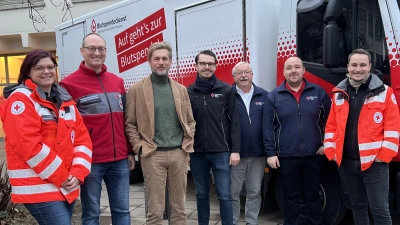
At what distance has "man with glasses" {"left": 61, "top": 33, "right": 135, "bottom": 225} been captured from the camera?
305 centimetres

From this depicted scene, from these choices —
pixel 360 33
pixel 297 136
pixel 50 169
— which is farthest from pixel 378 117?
pixel 50 169

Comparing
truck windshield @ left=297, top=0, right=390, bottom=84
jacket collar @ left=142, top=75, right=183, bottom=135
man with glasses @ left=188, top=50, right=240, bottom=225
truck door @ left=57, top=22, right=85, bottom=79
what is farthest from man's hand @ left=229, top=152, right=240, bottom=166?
truck door @ left=57, top=22, right=85, bottom=79

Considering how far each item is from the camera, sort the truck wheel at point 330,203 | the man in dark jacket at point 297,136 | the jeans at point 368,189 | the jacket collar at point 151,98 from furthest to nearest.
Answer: the truck wheel at point 330,203 < the man in dark jacket at point 297,136 < the jacket collar at point 151,98 < the jeans at point 368,189

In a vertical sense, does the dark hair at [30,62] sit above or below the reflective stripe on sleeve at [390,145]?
above

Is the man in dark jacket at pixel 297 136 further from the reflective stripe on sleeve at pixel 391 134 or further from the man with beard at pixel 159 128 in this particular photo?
the man with beard at pixel 159 128

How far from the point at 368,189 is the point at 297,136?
0.75m

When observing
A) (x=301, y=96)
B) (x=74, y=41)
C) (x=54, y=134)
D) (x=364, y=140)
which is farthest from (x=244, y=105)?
(x=74, y=41)

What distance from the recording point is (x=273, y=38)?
4.38 metres

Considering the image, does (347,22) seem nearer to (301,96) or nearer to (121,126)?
(301,96)

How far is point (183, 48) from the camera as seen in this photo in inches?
197

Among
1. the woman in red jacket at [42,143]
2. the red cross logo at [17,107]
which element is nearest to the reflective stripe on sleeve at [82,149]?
the woman in red jacket at [42,143]

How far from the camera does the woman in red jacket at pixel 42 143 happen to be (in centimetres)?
242

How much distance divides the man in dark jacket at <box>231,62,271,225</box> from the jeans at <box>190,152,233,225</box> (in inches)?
6.9

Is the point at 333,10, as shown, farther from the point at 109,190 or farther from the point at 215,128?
the point at 109,190
